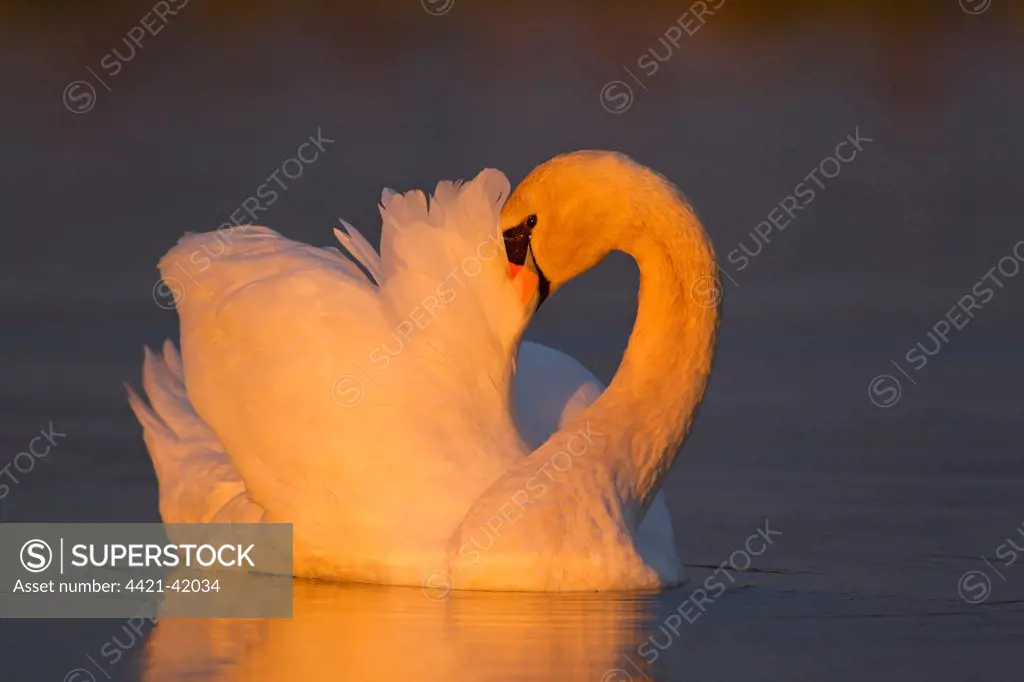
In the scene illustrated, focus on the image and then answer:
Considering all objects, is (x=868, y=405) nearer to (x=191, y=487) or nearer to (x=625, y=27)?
(x=191, y=487)

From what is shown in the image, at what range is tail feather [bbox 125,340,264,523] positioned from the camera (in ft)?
33.3

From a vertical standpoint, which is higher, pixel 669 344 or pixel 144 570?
pixel 669 344

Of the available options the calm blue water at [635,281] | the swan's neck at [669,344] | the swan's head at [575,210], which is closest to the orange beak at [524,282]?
the swan's head at [575,210]

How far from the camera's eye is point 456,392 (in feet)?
30.9

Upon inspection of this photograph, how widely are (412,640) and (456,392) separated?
145cm

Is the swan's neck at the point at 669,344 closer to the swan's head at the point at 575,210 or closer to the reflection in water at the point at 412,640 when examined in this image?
the swan's head at the point at 575,210

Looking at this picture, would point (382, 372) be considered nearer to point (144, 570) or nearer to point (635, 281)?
point (144, 570)

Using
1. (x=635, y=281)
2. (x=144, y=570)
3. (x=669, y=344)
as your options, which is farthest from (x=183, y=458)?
(x=635, y=281)

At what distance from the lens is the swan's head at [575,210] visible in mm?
9680

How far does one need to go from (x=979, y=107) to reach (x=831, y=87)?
1436 millimetres

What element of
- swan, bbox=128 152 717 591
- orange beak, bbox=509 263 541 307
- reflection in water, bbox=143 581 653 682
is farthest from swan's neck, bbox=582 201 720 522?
reflection in water, bbox=143 581 653 682

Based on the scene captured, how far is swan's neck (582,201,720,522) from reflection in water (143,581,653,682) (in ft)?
2.67

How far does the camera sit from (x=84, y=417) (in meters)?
12.4

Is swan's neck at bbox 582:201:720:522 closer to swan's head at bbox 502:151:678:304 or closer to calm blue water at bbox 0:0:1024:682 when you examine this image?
swan's head at bbox 502:151:678:304
